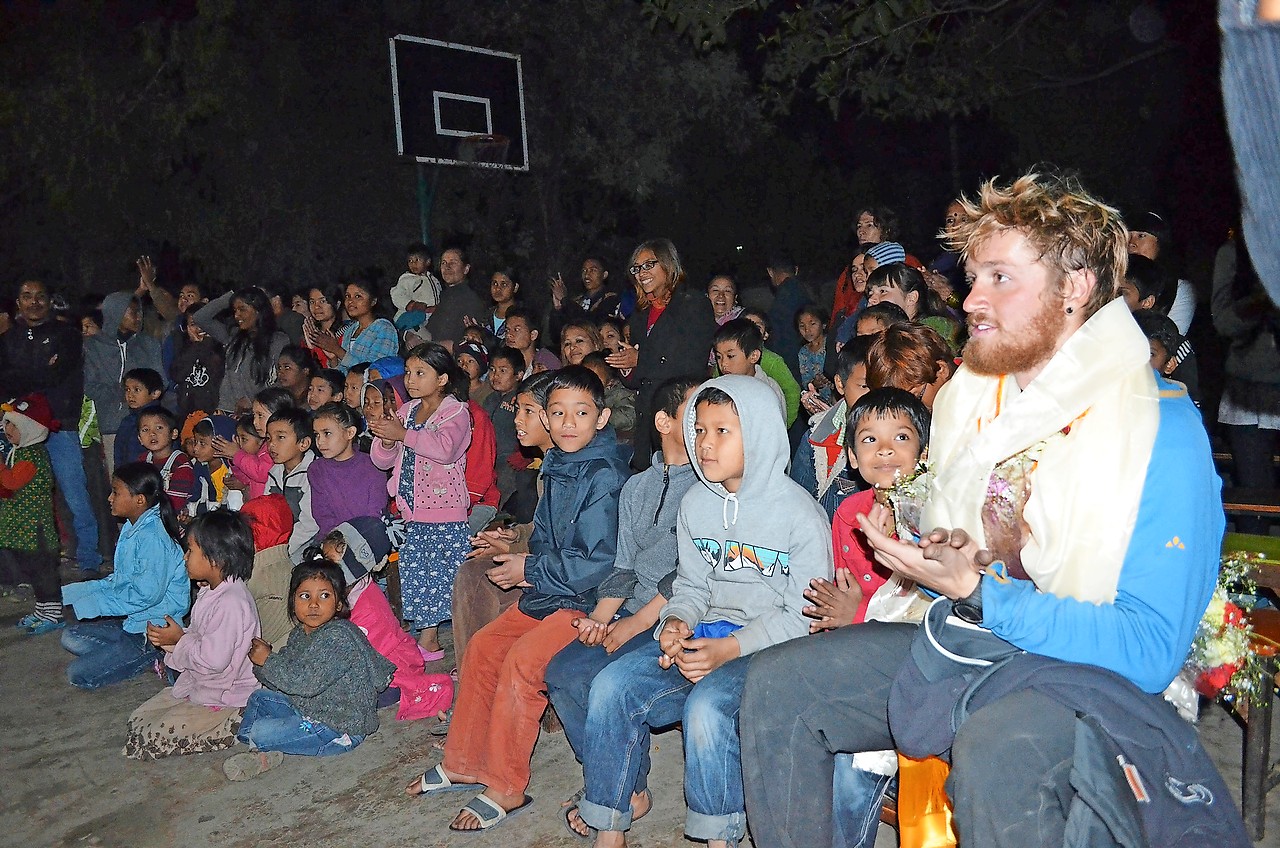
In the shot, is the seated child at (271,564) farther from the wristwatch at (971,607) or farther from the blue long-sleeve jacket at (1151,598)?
the blue long-sleeve jacket at (1151,598)

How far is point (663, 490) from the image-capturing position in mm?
3697

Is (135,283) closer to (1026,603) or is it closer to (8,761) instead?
(8,761)

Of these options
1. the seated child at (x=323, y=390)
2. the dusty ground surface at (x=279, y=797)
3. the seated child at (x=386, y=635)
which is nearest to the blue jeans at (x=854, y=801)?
the dusty ground surface at (x=279, y=797)

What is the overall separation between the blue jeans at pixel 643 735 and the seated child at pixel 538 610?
0.42 meters

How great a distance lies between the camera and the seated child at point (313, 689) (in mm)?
4137

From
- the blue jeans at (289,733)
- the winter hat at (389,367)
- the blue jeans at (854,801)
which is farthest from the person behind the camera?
the winter hat at (389,367)

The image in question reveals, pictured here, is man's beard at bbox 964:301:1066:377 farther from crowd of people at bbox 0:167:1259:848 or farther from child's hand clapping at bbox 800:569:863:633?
child's hand clapping at bbox 800:569:863:633

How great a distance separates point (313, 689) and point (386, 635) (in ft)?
1.64

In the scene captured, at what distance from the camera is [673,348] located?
5922 mm

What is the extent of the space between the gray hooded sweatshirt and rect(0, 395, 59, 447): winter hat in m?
5.05

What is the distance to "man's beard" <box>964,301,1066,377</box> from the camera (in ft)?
7.81

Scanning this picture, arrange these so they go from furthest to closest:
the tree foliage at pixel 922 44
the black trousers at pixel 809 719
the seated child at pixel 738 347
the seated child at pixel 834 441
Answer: the tree foliage at pixel 922 44 < the seated child at pixel 738 347 < the seated child at pixel 834 441 < the black trousers at pixel 809 719

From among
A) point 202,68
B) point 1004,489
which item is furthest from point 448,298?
point 202,68

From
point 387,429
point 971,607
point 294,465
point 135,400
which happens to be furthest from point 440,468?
point 971,607
